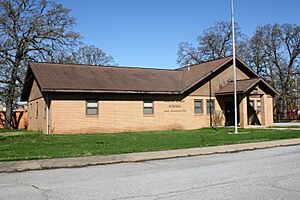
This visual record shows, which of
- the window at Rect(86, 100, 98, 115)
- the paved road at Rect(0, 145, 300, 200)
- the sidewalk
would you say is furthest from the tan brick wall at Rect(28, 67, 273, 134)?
the paved road at Rect(0, 145, 300, 200)

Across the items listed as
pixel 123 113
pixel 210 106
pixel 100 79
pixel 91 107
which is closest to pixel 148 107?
pixel 123 113

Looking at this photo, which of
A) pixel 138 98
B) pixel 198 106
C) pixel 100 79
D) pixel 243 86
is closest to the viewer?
pixel 100 79

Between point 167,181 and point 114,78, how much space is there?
21.2 metres

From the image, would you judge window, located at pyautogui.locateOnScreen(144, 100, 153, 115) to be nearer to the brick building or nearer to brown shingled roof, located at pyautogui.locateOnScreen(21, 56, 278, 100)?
the brick building

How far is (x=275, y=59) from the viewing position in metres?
56.7

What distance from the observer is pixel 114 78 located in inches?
1161

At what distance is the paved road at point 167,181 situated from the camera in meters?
7.39

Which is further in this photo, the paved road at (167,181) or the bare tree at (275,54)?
the bare tree at (275,54)

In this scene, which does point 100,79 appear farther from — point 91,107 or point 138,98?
point 138,98

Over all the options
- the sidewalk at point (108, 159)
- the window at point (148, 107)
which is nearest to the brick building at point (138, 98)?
the window at point (148, 107)

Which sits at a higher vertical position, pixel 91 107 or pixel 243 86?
pixel 243 86

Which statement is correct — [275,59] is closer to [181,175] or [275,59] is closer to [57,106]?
[57,106]

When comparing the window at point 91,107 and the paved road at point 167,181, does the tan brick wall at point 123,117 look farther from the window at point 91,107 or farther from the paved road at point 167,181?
the paved road at point 167,181

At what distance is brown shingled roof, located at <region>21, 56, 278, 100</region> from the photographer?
26.2 meters
